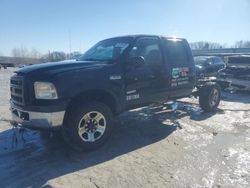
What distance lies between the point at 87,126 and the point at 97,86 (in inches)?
29.3

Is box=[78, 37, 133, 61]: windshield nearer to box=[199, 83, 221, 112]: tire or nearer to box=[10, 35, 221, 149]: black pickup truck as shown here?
box=[10, 35, 221, 149]: black pickup truck

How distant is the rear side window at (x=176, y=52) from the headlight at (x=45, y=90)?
3.03 meters

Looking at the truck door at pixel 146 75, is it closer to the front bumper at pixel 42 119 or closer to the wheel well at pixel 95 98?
the wheel well at pixel 95 98

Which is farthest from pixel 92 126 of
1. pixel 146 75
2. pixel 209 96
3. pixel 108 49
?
pixel 209 96

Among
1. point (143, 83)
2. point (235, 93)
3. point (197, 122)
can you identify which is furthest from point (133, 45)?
point (235, 93)

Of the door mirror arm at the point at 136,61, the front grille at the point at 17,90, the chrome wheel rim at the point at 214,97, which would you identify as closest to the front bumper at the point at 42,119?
the front grille at the point at 17,90

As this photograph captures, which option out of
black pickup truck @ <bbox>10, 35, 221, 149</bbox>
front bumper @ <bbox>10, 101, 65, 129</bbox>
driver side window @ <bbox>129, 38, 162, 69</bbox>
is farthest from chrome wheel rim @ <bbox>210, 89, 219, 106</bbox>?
front bumper @ <bbox>10, 101, 65, 129</bbox>

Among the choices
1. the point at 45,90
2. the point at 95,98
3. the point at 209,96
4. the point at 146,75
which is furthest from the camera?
the point at 209,96

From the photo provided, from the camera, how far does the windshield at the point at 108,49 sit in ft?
18.0

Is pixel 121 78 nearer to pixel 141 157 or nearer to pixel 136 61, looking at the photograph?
pixel 136 61

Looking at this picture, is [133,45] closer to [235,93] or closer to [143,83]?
[143,83]

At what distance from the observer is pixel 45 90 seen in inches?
168

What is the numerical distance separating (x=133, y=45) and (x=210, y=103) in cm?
374

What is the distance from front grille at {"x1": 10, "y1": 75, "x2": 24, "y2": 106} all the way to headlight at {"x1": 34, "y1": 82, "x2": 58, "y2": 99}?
0.39 meters
